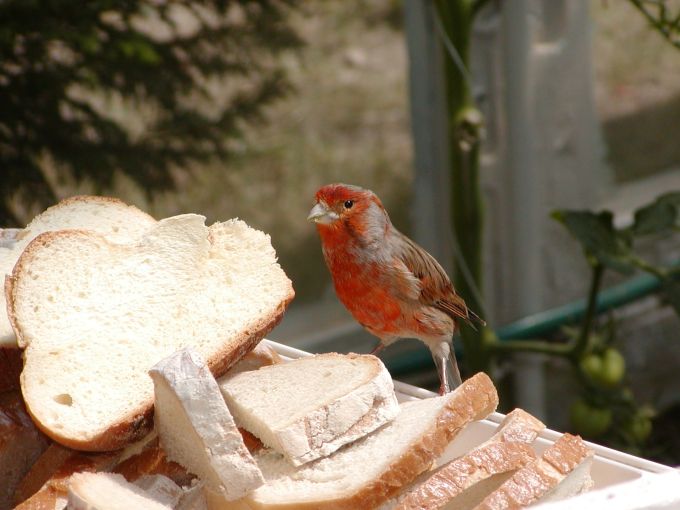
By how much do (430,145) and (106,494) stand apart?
2.78 metres

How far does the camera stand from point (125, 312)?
1.74 metres

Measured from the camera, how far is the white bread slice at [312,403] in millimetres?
1544

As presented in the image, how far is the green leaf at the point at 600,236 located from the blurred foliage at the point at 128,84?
48.7 inches

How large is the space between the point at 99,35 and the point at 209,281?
1723 millimetres

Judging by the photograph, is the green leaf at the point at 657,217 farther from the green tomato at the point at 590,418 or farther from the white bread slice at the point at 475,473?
the white bread slice at the point at 475,473

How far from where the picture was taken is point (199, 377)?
1458 millimetres

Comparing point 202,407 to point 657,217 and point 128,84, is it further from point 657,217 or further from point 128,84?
point 128,84

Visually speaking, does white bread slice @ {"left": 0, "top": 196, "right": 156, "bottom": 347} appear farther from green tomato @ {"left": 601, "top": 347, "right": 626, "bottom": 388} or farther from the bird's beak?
green tomato @ {"left": 601, "top": 347, "right": 626, "bottom": 388}

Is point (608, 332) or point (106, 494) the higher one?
point (106, 494)

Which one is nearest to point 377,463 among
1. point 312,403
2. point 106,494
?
point 312,403

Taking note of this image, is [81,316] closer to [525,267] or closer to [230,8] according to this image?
[230,8]

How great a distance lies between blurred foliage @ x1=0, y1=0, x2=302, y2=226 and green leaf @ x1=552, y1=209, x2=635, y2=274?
124cm

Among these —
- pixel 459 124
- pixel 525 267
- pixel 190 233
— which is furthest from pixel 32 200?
pixel 525 267

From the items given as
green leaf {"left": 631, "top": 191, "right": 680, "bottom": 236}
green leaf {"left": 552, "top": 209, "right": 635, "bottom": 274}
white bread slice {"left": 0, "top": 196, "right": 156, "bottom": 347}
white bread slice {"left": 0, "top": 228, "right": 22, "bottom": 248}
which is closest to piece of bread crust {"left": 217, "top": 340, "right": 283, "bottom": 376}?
white bread slice {"left": 0, "top": 196, "right": 156, "bottom": 347}
